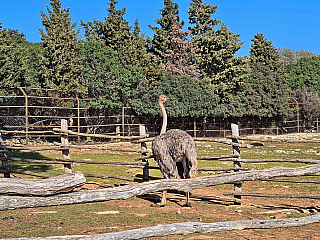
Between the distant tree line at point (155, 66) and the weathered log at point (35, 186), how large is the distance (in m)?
17.3

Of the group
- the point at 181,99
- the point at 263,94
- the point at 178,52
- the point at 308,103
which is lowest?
the point at 181,99

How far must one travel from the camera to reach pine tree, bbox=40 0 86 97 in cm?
2177

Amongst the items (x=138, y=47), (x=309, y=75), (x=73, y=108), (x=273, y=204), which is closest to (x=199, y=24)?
(x=138, y=47)

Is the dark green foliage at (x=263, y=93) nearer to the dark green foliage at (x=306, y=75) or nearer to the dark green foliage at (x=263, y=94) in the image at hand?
the dark green foliage at (x=263, y=94)

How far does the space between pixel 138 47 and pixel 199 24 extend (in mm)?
6053

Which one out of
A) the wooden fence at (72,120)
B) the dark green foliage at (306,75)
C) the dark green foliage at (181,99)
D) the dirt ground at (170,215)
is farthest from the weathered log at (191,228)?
the dark green foliage at (306,75)

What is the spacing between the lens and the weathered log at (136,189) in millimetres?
4277

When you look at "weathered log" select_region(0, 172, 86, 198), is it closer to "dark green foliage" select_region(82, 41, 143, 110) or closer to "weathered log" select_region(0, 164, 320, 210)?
"weathered log" select_region(0, 164, 320, 210)

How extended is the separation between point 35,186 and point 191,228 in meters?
1.85

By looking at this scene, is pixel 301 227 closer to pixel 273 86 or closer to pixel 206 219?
pixel 206 219

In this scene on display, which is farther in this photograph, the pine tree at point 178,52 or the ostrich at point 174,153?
the pine tree at point 178,52

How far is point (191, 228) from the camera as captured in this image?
4852 millimetres

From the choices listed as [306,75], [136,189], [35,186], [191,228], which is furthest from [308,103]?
[35,186]

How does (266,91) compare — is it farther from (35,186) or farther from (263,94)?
(35,186)
